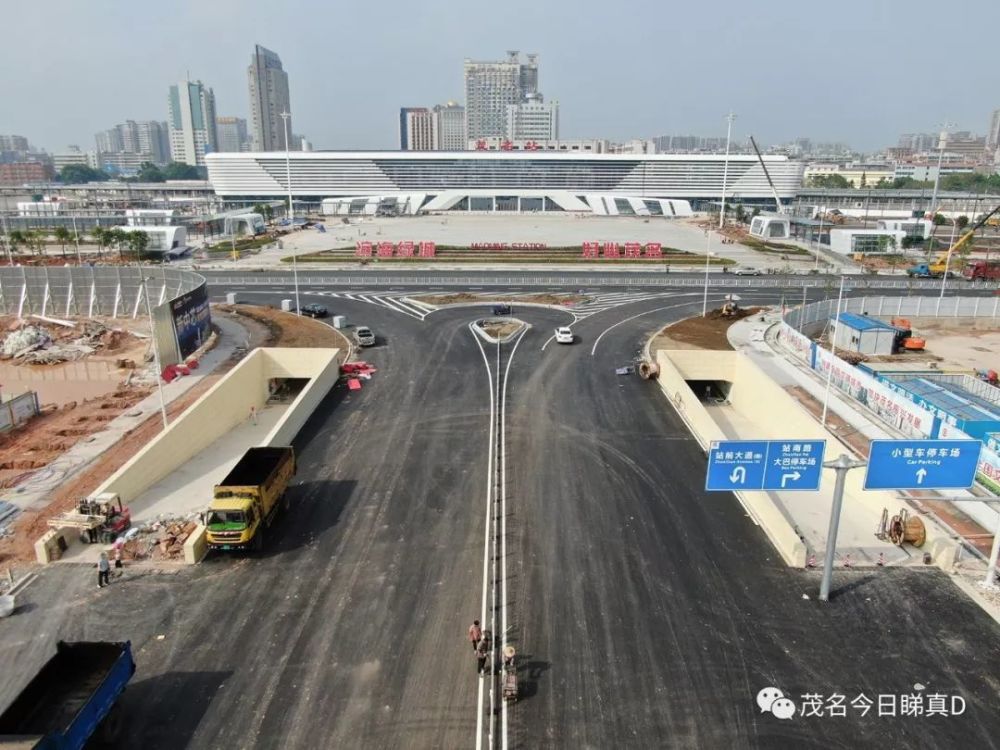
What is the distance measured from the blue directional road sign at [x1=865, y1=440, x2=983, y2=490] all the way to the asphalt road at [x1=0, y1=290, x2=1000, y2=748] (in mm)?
3845

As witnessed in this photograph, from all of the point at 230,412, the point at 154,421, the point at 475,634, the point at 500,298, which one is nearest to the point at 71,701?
the point at 475,634

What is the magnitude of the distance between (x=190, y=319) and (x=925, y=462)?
4261 cm

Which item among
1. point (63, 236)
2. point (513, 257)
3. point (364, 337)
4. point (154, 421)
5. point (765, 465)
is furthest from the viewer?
point (513, 257)

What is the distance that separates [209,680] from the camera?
55.7ft

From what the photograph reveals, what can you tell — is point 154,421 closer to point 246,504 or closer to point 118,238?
point 246,504

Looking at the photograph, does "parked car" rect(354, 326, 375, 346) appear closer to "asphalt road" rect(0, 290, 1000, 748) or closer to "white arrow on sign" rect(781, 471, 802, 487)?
"asphalt road" rect(0, 290, 1000, 748)

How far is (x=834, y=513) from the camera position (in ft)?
Result: 64.7

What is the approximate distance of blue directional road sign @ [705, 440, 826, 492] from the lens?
20328mm

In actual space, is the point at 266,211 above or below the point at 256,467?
above

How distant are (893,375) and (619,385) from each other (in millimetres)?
16596

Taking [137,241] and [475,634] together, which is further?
[137,241]

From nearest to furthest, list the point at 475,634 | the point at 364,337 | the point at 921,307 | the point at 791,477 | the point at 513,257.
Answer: the point at 475,634 → the point at 791,477 → the point at 364,337 → the point at 921,307 → the point at 513,257

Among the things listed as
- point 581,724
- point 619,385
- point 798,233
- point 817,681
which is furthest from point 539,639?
point 798,233

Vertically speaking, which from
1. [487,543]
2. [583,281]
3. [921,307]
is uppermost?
[583,281]
